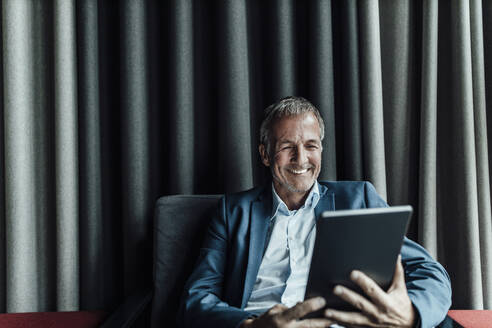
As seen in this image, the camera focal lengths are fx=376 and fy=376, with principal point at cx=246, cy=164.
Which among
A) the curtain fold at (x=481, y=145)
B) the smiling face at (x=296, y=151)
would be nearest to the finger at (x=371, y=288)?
the smiling face at (x=296, y=151)

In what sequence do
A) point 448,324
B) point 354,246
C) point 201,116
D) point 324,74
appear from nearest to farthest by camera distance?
point 354,246 < point 448,324 < point 324,74 < point 201,116

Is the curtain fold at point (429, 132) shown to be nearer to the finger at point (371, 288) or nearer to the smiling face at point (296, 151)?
the smiling face at point (296, 151)

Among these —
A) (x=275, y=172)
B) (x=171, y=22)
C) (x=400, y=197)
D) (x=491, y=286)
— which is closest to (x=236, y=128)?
(x=275, y=172)

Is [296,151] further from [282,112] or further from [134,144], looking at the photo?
[134,144]

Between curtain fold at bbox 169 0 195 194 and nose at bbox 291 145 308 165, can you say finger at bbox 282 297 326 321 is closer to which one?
nose at bbox 291 145 308 165

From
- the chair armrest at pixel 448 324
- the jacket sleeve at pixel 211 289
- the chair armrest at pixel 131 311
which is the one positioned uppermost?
the jacket sleeve at pixel 211 289

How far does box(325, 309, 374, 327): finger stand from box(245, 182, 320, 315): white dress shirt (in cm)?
33

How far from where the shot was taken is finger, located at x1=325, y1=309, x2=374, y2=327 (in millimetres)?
813

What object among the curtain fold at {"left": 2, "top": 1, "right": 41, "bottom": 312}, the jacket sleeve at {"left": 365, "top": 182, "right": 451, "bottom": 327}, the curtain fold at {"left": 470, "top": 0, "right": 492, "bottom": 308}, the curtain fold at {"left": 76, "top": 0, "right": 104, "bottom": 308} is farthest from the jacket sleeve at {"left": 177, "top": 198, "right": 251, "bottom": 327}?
the curtain fold at {"left": 470, "top": 0, "right": 492, "bottom": 308}

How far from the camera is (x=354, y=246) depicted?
2.40 ft

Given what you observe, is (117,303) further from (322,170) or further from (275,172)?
(322,170)

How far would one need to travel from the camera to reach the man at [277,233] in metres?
1.12

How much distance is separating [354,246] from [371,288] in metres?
0.13

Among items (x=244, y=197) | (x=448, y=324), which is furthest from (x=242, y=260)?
(x=448, y=324)
